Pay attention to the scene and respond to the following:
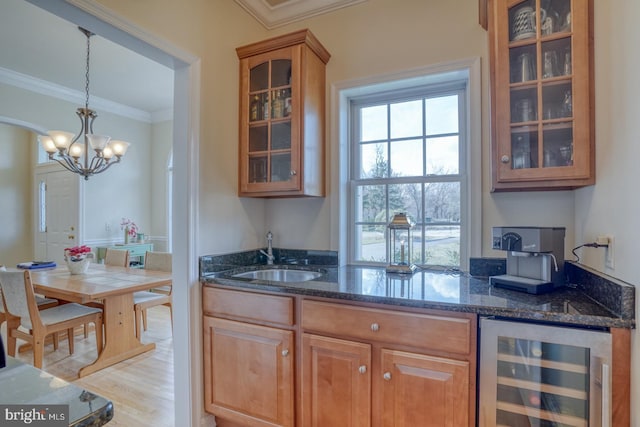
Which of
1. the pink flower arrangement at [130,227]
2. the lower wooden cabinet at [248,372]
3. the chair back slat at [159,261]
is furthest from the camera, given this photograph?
the pink flower arrangement at [130,227]

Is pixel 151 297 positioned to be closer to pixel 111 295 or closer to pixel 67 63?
pixel 111 295

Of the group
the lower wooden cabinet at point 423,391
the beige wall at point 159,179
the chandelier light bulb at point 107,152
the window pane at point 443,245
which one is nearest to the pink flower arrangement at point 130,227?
the beige wall at point 159,179

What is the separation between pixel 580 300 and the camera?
134 cm

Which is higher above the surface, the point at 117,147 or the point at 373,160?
the point at 117,147

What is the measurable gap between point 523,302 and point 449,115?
1.29m

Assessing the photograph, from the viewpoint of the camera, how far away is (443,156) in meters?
2.14

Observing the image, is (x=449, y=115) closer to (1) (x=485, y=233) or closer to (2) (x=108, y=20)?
(1) (x=485, y=233)

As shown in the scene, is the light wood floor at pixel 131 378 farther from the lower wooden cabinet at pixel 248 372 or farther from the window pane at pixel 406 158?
the window pane at pixel 406 158

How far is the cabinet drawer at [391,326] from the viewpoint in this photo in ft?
4.32

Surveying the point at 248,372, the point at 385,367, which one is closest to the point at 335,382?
the point at 385,367

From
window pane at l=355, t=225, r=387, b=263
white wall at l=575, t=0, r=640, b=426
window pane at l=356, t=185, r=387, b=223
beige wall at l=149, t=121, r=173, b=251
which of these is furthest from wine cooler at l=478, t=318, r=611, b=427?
beige wall at l=149, t=121, r=173, b=251

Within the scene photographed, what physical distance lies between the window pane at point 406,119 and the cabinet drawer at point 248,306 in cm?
139

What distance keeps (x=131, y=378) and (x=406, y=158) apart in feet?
9.01

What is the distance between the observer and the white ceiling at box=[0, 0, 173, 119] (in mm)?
2807
